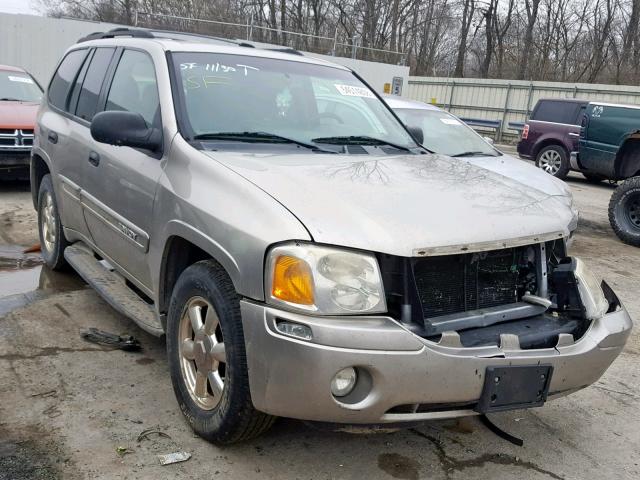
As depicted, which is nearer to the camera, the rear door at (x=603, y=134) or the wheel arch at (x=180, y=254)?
the wheel arch at (x=180, y=254)

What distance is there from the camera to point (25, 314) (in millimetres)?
4461

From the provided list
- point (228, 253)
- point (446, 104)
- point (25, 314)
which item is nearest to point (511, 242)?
point (228, 253)

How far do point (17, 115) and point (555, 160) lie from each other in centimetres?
1151

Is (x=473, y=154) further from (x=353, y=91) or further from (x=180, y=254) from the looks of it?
(x=180, y=254)

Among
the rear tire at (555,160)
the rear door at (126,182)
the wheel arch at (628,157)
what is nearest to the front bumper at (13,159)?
the rear door at (126,182)

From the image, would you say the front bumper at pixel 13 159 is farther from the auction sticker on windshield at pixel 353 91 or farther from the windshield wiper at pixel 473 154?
the auction sticker on windshield at pixel 353 91

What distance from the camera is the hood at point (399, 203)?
2.54 m

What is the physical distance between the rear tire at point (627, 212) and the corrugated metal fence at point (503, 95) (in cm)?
1612

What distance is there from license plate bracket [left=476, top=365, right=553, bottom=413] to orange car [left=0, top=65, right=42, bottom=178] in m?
7.33

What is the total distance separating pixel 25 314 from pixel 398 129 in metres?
2.85

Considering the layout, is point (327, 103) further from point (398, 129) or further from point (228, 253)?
point (228, 253)

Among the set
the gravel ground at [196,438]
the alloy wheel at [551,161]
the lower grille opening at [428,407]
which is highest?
the lower grille opening at [428,407]

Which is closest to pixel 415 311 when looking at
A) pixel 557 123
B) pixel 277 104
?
pixel 277 104

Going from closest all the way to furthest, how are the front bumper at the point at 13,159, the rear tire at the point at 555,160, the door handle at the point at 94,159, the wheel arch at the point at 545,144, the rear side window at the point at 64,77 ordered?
the door handle at the point at 94,159
the rear side window at the point at 64,77
the front bumper at the point at 13,159
the rear tire at the point at 555,160
the wheel arch at the point at 545,144
